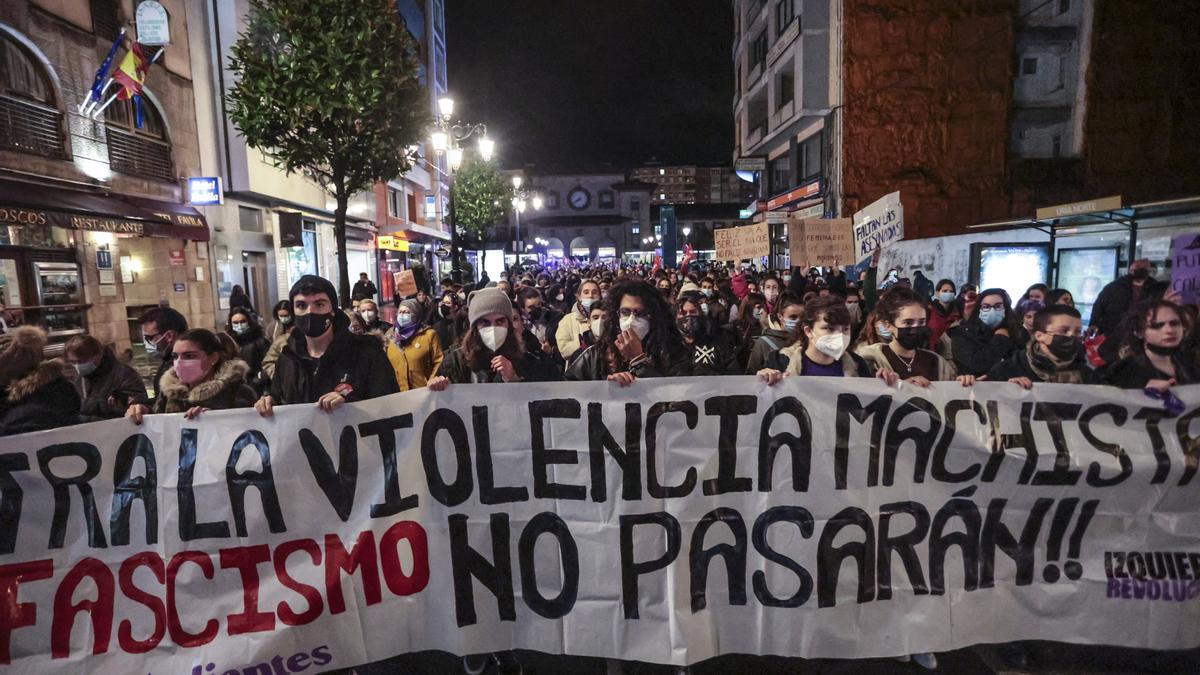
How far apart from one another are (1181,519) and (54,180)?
556 inches

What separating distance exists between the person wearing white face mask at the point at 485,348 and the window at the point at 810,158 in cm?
2299

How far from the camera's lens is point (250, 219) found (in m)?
17.3

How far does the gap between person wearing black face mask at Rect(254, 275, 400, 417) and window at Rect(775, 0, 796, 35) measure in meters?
24.9

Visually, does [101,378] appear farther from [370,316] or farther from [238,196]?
[238,196]

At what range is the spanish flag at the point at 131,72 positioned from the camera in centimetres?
1098

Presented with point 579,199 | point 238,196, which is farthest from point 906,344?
point 579,199

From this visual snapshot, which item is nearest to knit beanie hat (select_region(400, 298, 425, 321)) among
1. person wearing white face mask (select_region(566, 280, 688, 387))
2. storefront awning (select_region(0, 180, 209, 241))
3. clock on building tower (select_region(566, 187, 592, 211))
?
person wearing white face mask (select_region(566, 280, 688, 387))

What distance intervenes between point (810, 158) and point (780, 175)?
5363 mm

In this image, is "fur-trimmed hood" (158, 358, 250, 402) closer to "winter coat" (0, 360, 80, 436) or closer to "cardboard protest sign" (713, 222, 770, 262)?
"winter coat" (0, 360, 80, 436)

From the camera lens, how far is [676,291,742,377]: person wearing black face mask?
190 inches

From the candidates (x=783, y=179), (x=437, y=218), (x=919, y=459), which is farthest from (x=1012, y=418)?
(x=437, y=218)

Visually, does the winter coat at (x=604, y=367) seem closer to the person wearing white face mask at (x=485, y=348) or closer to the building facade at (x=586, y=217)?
the person wearing white face mask at (x=485, y=348)

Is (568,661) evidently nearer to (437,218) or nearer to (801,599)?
(801,599)

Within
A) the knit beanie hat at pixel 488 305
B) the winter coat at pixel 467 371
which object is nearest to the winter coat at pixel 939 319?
the winter coat at pixel 467 371
